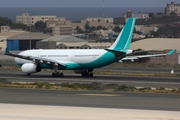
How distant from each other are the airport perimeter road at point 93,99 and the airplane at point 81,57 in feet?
55.1

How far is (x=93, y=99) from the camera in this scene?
114 ft

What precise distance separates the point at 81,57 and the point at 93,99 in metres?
23.0

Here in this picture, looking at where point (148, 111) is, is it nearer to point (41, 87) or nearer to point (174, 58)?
point (41, 87)

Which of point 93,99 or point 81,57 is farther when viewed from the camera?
point 81,57

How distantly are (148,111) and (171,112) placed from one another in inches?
45.0

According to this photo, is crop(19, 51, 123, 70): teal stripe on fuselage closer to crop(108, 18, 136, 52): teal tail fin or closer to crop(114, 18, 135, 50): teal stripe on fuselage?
crop(108, 18, 136, 52): teal tail fin

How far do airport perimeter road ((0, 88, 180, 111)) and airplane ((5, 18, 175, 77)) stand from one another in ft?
55.1

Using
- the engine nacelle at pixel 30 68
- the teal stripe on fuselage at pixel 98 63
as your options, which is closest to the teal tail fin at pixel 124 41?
the teal stripe on fuselage at pixel 98 63

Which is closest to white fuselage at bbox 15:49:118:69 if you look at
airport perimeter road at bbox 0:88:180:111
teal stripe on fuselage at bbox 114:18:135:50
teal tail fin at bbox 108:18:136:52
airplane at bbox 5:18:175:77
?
airplane at bbox 5:18:175:77

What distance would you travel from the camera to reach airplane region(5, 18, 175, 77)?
5688 centimetres

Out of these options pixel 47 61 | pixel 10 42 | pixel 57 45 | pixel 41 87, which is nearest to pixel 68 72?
pixel 47 61

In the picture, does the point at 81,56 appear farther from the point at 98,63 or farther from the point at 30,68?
the point at 30,68

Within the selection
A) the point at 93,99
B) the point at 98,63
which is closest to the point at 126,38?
the point at 98,63

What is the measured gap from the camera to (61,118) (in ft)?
84.7
